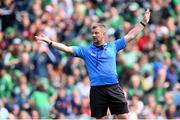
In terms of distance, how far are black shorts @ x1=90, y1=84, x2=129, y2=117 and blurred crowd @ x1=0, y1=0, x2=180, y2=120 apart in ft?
14.7

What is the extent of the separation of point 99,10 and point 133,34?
894cm

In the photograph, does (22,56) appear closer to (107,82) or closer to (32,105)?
(32,105)

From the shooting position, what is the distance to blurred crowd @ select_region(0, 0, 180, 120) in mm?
17781

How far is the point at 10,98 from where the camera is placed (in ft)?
58.2

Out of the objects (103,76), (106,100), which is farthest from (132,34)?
(106,100)

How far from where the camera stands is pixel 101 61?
1208cm

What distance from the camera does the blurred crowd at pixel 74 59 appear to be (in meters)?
17.8

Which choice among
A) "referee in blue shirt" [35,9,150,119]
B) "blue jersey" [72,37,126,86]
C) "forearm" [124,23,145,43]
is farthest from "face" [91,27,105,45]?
"forearm" [124,23,145,43]

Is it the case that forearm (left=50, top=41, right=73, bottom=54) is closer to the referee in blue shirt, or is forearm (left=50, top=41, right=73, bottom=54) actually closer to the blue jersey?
the referee in blue shirt

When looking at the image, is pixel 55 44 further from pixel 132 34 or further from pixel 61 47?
pixel 132 34

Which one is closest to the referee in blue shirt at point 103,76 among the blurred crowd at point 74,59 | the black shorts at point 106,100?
the black shorts at point 106,100

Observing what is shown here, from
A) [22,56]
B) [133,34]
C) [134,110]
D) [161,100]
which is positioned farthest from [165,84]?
[133,34]

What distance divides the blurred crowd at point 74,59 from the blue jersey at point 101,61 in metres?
4.54

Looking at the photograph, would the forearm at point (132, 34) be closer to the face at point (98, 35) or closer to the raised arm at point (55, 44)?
the face at point (98, 35)
